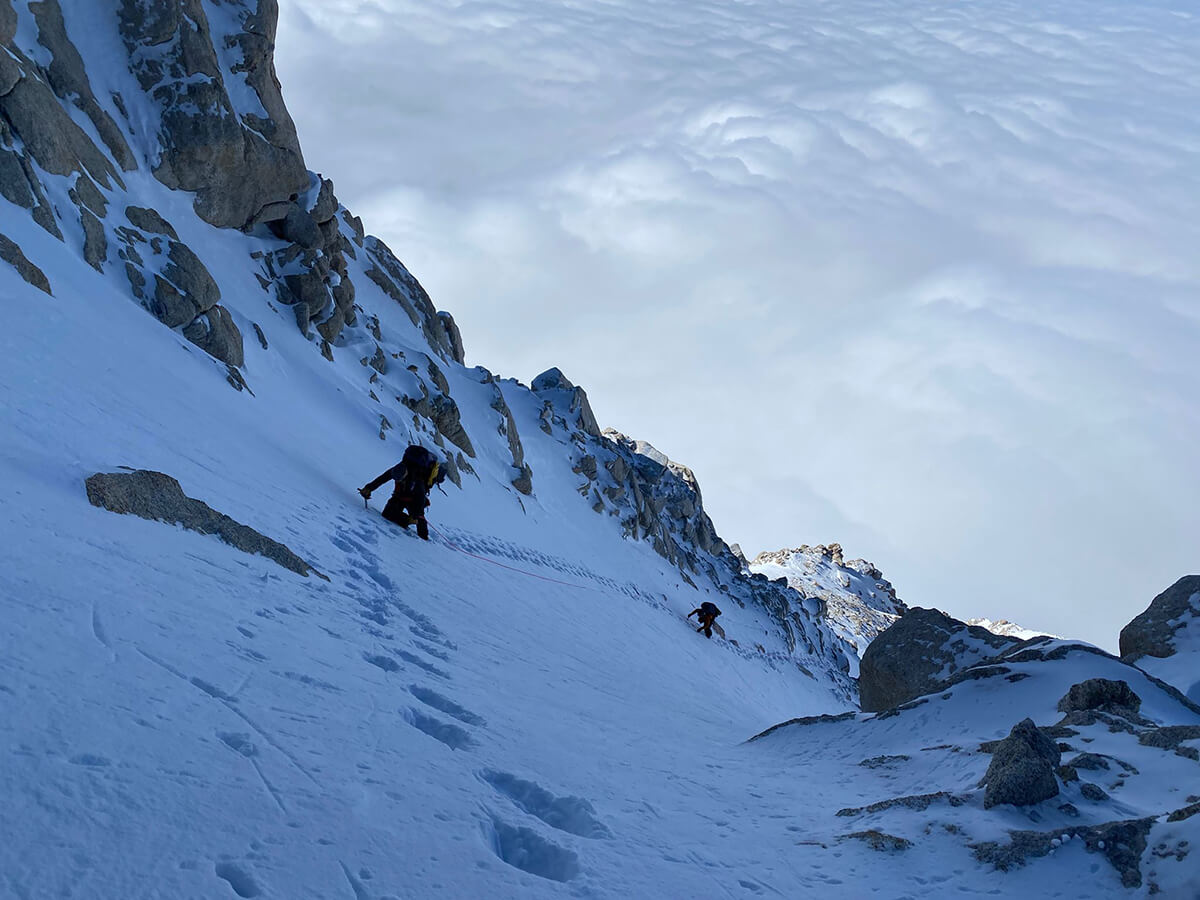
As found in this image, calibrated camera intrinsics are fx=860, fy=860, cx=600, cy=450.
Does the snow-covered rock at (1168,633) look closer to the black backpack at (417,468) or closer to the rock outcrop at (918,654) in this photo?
the rock outcrop at (918,654)

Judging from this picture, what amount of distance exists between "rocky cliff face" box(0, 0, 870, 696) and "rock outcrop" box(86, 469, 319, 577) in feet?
23.4

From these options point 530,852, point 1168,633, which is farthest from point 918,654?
point 530,852

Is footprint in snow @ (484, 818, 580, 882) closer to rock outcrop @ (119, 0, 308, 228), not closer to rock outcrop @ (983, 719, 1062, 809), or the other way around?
rock outcrop @ (983, 719, 1062, 809)

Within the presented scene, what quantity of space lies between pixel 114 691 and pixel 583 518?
3308cm

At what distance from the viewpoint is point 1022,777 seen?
574 centimetres

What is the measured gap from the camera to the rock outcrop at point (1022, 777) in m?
5.72

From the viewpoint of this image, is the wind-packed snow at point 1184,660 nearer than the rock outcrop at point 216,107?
Yes

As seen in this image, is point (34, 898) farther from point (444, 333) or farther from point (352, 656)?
point (444, 333)

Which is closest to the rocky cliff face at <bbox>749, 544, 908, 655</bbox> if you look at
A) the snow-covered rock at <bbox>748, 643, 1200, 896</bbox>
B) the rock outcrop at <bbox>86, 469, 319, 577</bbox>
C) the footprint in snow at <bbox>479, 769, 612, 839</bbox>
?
the snow-covered rock at <bbox>748, 643, 1200, 896</bbox>

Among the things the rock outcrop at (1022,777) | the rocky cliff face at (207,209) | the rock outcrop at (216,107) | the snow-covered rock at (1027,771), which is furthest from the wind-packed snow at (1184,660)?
the rock outcrop at (216,107)

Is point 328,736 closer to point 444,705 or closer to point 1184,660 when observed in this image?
point 444,705

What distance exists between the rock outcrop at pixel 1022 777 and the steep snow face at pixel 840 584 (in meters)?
72.7

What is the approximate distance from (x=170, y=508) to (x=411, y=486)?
652 cm

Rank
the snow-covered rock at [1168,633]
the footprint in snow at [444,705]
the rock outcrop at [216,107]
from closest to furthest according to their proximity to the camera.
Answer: the footprint in snow at [444,705] < the snow-covered rock at [1168,633] < the rock outcrop at [216,107]
